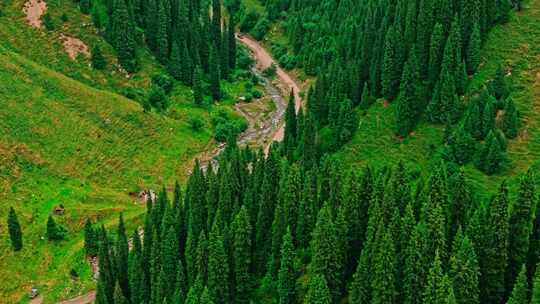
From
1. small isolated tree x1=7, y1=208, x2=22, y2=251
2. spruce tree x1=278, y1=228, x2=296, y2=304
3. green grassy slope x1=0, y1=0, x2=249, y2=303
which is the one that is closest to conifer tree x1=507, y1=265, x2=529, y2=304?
spruce tree x1=278, y1=228, x2=296, y2=304

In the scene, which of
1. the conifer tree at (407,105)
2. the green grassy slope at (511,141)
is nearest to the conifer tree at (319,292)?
the green grassy slope at (511,141)

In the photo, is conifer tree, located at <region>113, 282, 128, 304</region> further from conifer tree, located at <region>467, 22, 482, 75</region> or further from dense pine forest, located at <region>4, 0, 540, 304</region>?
conifer tree, located at <region>467, 22, 482, 75</region>

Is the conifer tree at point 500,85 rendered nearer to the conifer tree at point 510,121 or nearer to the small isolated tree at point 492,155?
the conifer tree at point 510,121

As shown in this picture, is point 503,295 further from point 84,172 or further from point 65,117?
point 65,117

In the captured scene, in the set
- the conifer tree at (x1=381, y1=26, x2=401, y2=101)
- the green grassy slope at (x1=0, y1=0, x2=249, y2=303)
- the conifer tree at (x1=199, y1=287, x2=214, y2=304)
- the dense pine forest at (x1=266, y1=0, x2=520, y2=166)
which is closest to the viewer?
the conifer tree at (x1=199, y1=287, x2=214, y2=304)

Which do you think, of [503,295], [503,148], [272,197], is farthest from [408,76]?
[503,295]

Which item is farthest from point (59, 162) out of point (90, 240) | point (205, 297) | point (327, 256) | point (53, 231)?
point (327, 256)

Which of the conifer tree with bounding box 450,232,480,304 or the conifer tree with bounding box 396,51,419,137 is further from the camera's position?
the conifer tree with bounding box 396,51,419,137
